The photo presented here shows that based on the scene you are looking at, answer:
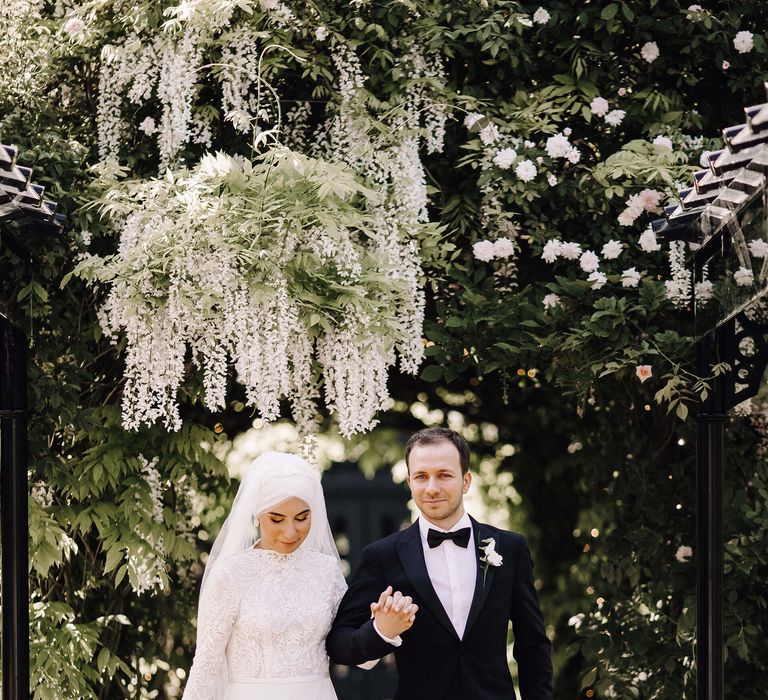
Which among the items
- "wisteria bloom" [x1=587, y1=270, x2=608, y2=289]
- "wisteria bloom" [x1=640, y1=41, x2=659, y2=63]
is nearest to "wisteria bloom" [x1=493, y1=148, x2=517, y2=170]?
"wisteria bloom" [x1=587, y1=270, x2=608, y2=289]

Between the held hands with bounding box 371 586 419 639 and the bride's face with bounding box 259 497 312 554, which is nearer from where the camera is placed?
the held hands with bounding box 371 586 419 639

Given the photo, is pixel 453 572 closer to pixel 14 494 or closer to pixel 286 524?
pixel 286 524

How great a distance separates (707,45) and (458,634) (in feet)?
10.7

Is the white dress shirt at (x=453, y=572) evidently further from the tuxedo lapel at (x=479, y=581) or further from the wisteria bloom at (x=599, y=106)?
the wisteria bloom at (x=599, y=106)

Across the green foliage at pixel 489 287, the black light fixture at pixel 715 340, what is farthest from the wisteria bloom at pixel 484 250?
the black light fixture at pixel 715 340

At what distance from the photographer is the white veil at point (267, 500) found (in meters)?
3.38

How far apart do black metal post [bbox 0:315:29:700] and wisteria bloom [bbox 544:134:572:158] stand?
236cm

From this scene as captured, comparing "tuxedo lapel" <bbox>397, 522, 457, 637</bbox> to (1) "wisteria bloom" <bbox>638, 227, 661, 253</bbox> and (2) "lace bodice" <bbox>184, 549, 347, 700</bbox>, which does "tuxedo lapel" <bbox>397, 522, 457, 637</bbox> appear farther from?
(1) "wisteria bloom" <bbox>638, 227, 661, 253</bbox>

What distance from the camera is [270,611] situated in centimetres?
337

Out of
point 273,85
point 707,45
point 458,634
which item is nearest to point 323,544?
point 458,634

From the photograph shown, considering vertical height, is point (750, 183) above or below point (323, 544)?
above

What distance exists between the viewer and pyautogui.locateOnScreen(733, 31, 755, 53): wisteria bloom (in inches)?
199

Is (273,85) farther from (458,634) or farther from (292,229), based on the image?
(458,634)

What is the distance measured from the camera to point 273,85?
502cm
